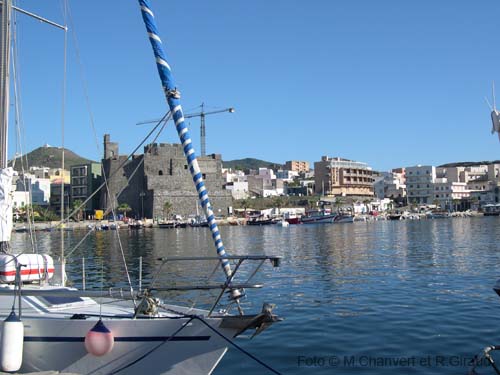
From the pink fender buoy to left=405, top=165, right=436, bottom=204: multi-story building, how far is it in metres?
163

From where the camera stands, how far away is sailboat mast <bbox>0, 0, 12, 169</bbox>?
1267cm

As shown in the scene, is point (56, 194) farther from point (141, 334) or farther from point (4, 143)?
point (141, 334)

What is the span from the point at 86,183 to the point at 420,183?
→ 97505 millimetres

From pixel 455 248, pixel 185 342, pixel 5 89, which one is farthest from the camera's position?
pixel 455 248

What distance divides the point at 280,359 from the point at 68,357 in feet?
16.0

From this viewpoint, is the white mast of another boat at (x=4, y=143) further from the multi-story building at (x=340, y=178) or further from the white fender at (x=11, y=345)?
the multi-story building at (x=340, y=178)

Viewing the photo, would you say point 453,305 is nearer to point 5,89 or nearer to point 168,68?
point 168,68

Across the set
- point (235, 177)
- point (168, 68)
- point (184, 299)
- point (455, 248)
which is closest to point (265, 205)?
point (235, 177)

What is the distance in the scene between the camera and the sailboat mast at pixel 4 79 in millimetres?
12672

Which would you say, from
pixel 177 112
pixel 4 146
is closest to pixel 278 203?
pixel 4 146

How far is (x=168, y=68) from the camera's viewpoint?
9.80 metres

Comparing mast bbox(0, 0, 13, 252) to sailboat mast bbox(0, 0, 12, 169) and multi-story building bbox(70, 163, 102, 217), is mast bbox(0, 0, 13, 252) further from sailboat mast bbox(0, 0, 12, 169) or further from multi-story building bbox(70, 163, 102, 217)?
multi-story building bbox(70, 163, 102, 217)

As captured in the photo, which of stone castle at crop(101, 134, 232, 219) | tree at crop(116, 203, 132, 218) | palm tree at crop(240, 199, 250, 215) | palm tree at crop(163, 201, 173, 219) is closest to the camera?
stone castle at crop(101, 134, 232, 219)

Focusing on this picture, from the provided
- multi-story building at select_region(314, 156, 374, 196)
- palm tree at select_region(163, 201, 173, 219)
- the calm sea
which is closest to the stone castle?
palm tree at select_region(163, 201, 173, 219)
